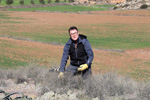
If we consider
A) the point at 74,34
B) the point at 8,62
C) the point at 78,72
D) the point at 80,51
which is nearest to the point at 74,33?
the point at 74,34

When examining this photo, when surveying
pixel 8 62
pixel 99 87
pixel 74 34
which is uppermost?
pixel 74 34

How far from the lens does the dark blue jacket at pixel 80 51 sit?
6.71m

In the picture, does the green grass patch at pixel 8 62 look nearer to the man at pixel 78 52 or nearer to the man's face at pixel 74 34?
the man at pixel 78 52

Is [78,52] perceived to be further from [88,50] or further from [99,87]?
[99,87]

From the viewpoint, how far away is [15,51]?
18297 mm

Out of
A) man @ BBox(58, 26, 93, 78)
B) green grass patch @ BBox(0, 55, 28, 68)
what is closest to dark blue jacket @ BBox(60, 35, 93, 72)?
man @ BBox(58, 26, 93, 78)

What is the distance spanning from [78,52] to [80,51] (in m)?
0.06

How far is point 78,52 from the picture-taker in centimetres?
680

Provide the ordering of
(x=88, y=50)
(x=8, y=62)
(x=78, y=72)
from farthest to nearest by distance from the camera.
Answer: (x=8, y=62), (x=78, y=72), (x=88, y=50)

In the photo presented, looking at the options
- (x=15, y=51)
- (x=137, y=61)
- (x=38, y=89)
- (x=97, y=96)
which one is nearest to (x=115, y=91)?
(x=97, y=96)

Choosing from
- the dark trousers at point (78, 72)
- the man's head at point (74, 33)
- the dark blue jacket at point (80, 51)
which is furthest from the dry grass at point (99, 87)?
the man's head at point (74, 33)

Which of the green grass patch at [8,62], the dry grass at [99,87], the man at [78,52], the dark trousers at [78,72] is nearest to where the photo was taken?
the dry grass at [99,87]

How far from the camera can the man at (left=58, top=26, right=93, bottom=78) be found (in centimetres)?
665

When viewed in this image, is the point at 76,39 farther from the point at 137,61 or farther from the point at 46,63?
the point at 137,61
